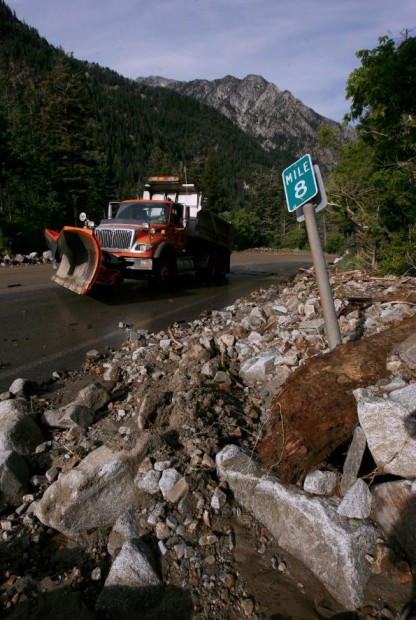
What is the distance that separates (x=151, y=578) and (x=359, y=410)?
5.36 feet

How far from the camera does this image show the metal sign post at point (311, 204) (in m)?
3.86

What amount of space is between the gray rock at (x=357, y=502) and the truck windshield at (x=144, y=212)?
10208mm

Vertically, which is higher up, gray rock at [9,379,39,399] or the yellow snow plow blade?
the yellow snow plow blade

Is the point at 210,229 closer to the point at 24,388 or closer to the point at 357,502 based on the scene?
the point at 24,388

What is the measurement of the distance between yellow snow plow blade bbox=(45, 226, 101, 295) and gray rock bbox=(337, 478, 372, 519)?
766 centimetres

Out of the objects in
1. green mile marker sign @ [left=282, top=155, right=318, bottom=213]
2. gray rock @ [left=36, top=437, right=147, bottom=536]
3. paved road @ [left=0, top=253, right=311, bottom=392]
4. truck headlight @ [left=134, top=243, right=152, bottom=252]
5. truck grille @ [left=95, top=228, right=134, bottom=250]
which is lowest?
gray rock @ [left=36, top=437, right=147, bottom=536]

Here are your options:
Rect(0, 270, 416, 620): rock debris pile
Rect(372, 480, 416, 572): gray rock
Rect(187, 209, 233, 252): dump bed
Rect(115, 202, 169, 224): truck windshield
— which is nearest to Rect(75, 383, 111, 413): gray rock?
Rect(0, 270, 416, 620): rock debris pile

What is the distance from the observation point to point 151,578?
227cm

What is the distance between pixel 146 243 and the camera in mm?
10930

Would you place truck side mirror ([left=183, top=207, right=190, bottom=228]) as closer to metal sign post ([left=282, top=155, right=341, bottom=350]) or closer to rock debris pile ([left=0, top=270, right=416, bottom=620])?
metal sign post ([left=282, top=155, right=341, bottom=350])

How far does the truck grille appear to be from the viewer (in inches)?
428

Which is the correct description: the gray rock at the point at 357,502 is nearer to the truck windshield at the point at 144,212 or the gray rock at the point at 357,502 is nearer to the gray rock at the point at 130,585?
the gray rock at the point at 130,585

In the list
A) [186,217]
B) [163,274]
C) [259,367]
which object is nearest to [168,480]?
[259,367]

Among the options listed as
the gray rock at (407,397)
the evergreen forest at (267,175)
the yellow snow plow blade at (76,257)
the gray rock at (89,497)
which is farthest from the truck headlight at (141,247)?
the gray rock at (407,397)
